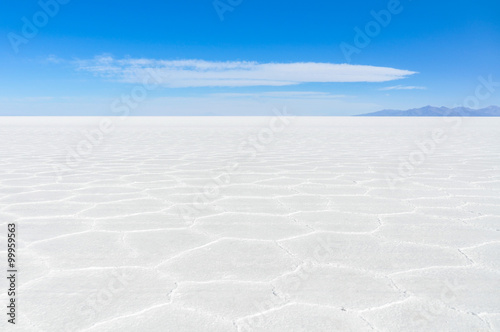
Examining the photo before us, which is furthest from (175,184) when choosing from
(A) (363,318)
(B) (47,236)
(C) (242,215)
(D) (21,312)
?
(A) (363,318)

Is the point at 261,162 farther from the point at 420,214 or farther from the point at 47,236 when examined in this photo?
the point at 47,236

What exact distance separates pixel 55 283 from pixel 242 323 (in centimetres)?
69

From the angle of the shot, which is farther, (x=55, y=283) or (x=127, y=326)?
(x=55, y=283)

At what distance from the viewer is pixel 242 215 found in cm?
232

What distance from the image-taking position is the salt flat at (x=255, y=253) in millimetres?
1207

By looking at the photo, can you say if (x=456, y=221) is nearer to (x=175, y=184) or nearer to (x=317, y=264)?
(x=317, y=264)

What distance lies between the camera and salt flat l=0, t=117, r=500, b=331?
1.21 m

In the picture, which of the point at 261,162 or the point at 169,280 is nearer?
the point at 169,280

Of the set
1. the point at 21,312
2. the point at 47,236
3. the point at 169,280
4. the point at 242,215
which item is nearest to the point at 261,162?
the point at 242,215

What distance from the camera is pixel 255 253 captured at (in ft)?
5.63

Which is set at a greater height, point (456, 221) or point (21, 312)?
point (456, 221)

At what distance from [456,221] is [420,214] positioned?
194 mm

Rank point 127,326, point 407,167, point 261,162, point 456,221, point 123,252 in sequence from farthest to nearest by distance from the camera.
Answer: point 261,162, point 407,167, point 456,221, point 123,252, point 127,326

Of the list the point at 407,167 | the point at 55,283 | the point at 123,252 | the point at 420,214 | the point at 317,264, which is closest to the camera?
the point at 55,283
